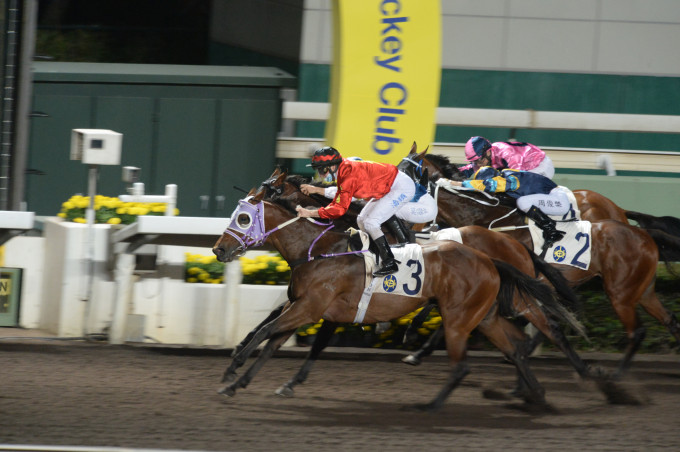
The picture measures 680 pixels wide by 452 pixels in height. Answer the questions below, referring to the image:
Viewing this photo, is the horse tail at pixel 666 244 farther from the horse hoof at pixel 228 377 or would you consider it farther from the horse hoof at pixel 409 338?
the horse hoof at pixel 228 377

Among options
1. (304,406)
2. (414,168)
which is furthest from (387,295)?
(414,168)

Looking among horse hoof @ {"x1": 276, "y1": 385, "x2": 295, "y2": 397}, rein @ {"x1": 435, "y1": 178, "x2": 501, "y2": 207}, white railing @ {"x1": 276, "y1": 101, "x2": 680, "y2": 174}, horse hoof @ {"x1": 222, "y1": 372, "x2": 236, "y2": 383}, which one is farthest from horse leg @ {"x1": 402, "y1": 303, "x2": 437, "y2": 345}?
white railing @ {"x1": 276, "y1": 101, "x2": 680, "y2": 174}

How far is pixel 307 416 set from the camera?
248 inches

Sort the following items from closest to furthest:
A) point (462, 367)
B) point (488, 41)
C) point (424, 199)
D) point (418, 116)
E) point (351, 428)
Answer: point (351, 428), point (462, 367), point (424, 199), point (418, 116), point (488, 41)

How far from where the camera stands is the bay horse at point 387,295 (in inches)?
261

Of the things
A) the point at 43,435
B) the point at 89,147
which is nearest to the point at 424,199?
the point at 89,147

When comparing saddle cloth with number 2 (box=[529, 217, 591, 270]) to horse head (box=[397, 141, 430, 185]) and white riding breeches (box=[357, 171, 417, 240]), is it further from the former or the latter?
white riding breeches (box=[357, 171, 417, 240])

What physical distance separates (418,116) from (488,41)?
3.81 m

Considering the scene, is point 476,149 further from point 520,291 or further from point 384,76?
point 520,291

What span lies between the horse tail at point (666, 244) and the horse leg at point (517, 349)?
2287 mm

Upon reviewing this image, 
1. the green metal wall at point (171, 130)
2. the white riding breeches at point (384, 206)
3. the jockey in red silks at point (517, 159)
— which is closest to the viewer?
the white riding breeches at point (384, 206)

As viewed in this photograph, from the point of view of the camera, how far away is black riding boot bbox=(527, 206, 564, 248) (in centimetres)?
816

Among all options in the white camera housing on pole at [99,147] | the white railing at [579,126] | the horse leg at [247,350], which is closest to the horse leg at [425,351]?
the horse leg at [247,350]

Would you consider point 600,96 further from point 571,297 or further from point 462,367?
point 462,367
